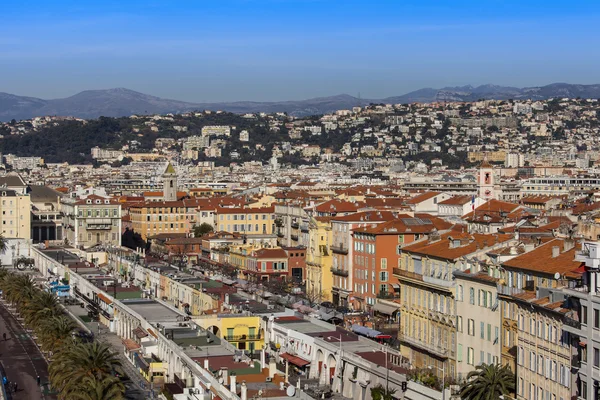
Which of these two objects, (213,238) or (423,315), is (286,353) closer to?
(423,315)

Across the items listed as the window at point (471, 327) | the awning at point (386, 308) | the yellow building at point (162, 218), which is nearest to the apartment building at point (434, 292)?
the window at point (471, 327)

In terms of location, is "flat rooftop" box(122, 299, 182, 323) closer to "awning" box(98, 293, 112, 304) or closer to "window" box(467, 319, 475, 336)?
"awning" box(98, 293, 112, 304)

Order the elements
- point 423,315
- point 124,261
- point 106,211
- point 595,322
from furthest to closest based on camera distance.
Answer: point 106,211
point 124,261
point 423,315
point 595,322

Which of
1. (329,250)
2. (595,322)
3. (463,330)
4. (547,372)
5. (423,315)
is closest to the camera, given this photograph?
(595,322)

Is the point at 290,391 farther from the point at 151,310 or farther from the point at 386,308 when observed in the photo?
the point at 151,310

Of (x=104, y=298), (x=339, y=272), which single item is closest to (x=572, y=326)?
(x=339, y=272)

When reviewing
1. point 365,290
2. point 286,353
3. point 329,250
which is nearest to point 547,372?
point 286,353
